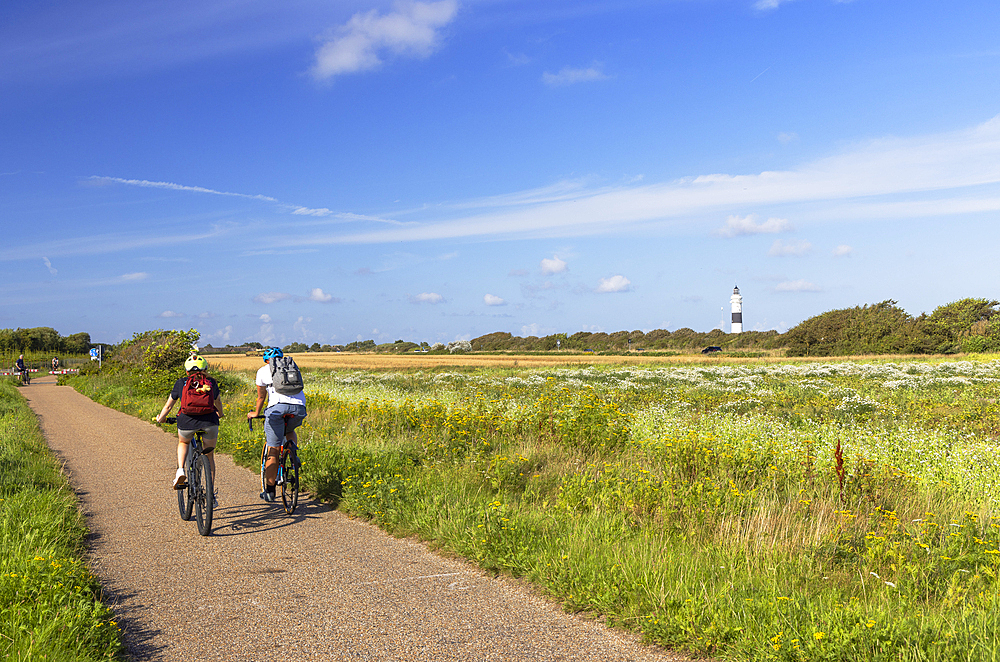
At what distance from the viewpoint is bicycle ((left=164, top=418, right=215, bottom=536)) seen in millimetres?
7195

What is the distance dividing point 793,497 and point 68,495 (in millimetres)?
8866

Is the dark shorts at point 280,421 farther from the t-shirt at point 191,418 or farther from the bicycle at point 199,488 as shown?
the bicycle at point 199,488

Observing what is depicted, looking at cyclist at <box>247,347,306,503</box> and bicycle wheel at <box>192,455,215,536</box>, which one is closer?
bicycle wheel at <box>192,455,215,536</box>

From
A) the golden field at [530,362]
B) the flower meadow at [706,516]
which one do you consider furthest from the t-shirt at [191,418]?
the golden field at [530,362]

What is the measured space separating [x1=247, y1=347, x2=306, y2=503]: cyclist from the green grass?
2065 mm

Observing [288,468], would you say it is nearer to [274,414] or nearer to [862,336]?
[274,414]

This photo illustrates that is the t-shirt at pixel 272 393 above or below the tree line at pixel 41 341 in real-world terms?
below

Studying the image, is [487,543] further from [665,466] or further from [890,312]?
[890,312]

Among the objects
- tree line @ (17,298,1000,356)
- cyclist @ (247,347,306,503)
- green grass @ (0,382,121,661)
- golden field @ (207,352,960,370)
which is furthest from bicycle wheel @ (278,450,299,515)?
tree line @ (17,298,1000,356)

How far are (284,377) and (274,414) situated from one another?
0.47 m

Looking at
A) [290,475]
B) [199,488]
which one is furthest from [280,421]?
[199,488]

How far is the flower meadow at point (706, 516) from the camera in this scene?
4.36 meters

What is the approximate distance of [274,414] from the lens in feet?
26.8

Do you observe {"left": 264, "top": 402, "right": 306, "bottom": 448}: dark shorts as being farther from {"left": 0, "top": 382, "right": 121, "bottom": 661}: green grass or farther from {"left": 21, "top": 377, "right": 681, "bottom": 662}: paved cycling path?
{"left": 0, "top": 382, "right": 121, "bottom": 661}: green grass
